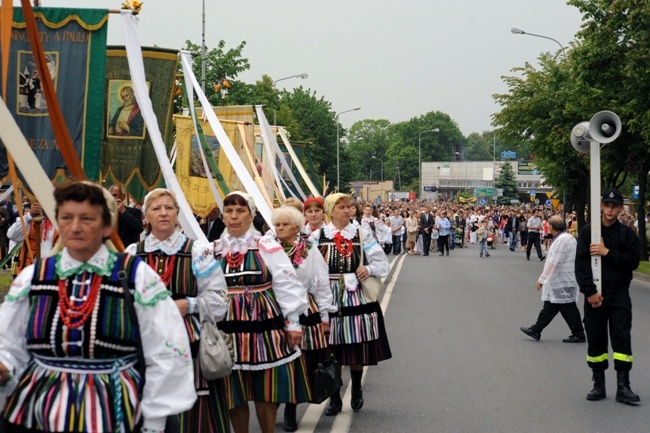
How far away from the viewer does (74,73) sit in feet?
31.3

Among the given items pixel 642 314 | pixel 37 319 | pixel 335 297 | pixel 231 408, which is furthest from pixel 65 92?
pixel 642 314

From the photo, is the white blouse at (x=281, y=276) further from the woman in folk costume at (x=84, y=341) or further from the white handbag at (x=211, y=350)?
the woman in folk costume at (x=84, y=341)

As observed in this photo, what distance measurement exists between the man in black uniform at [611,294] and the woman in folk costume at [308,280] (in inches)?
93.5

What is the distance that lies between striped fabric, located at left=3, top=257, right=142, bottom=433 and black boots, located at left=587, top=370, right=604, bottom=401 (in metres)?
5.59

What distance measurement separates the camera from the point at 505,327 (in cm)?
1355

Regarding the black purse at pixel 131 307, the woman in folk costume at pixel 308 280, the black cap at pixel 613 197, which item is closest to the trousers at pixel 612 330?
the black cap at pixel 613 197

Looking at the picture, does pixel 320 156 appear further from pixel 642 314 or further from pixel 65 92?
pixel 65 92

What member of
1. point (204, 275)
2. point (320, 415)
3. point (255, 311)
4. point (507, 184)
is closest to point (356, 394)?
point (320, 415)

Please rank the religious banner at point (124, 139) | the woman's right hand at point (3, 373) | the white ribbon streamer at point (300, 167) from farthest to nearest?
the white ribbon streamer at point (300, 167), the religious banner at point (124, 139), the woman's right hand at point (3, 373)


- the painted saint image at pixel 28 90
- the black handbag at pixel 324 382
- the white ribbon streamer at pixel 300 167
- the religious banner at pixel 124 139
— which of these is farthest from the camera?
the white ribbon streamer at pixel 300 167

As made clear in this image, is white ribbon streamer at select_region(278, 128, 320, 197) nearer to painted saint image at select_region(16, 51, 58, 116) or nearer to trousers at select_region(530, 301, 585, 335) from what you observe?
trousers at select_region(530, 301, 585, 335)

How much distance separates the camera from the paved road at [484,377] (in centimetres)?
762

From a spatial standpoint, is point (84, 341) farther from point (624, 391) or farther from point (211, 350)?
point (624, 391)

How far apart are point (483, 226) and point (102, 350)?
32494 mm
